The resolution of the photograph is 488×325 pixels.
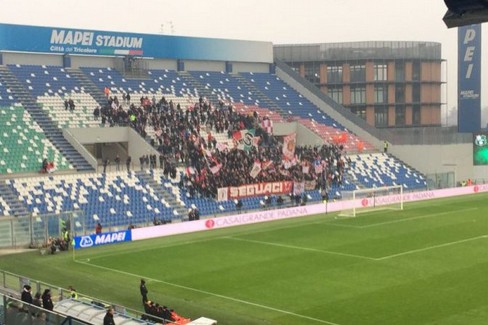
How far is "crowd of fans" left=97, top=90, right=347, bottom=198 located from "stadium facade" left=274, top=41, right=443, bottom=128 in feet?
81.1

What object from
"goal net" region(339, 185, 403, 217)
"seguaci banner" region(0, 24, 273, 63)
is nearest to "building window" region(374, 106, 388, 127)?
"seguaci banner" region(0, 24, 273, 63)

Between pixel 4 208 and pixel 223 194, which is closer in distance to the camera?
pixel 4 208

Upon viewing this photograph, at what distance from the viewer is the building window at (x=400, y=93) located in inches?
3706

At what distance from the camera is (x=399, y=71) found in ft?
310

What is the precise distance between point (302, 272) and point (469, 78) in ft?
170

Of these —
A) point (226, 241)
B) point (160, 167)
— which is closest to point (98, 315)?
point (226, 241)

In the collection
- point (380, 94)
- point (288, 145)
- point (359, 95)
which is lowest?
point (288, 145)

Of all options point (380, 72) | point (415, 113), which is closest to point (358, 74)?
point (380, 72)

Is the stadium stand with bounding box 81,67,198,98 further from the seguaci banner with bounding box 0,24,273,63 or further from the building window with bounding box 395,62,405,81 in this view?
the building window with bounding box 395,62,405,81

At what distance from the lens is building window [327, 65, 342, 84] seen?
306 feet

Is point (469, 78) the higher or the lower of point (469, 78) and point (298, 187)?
the higher

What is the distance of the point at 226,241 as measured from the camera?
4341cm

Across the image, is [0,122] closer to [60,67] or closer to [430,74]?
[60,67]

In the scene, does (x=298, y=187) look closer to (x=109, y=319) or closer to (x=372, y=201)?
(x=372, y=201)
